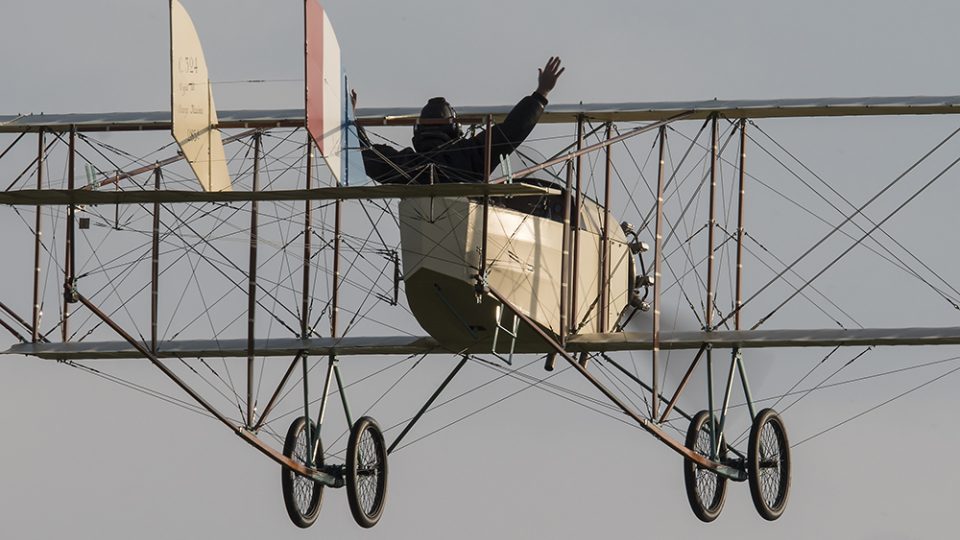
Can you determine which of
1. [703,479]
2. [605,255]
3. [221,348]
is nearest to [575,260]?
[605,255]

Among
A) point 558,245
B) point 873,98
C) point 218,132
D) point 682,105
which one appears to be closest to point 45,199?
point 218,132

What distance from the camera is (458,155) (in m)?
26.7

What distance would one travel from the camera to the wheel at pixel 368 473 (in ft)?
93.7

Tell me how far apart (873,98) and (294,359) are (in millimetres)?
6878

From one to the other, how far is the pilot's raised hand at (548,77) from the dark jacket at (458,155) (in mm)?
83

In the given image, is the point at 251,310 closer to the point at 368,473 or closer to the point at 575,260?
the point at 368,473

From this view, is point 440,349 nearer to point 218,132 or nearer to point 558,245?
point 558,245

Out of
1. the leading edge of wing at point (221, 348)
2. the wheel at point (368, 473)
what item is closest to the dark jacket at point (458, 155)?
the leading edge of wing at point (221, 348)

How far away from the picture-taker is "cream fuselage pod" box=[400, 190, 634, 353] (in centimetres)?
2617

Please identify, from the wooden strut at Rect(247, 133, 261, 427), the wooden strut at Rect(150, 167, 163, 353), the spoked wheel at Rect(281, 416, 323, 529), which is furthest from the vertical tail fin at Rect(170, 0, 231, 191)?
the spoked wheel at Rect(281, 416, 323, 529)

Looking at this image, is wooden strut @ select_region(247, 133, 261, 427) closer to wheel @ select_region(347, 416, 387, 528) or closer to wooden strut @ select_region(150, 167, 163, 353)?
wooden strut @ select_region(150, 167, 163, 353)

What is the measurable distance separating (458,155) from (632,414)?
3.34m

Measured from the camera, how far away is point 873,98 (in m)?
29.4

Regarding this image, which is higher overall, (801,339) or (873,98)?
(873,98)
